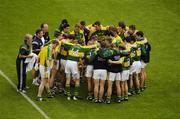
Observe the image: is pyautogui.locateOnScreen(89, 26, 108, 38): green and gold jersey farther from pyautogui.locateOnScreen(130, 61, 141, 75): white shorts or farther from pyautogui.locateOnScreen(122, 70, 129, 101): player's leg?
pyautogui.locateOnScreen(122, 70, 129, 101): player's leg

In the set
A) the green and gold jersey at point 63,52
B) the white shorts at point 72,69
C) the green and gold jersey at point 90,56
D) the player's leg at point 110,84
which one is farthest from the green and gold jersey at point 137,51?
the green and gold jersey at point 63,52

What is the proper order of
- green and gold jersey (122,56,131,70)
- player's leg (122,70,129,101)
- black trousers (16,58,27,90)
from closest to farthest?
1. green and gold jersey (122,56,131,70)
2. player's leg (122,70,129,101)
3. black trousers (16,58,27,90)

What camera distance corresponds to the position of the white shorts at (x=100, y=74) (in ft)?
66.0

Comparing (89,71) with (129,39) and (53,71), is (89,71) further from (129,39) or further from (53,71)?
(129,39)

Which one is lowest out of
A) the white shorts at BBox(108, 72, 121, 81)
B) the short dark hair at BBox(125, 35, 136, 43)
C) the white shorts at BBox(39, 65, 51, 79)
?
the white shorts at BBox(108, 72, 121, 81)

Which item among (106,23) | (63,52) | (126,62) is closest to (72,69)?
(63,52)

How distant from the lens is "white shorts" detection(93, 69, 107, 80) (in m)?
20.1

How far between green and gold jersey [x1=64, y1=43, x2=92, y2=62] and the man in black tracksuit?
4.64 ft

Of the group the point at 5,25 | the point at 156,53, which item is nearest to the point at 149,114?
the point at 156,53

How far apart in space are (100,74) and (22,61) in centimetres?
298

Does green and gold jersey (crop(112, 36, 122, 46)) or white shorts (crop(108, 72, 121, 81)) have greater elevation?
green and gold jersey (crop(112, 36, 122, 46))

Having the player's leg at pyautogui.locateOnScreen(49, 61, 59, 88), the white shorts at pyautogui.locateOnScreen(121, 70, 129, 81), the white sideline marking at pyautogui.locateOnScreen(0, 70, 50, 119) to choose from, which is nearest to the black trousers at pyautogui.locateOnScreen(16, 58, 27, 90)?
the white sideline marking at pyautogui.locateOnScreen(0, 70, 50, 119)

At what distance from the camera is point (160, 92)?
71.9ft

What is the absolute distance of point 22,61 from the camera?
2056cm
